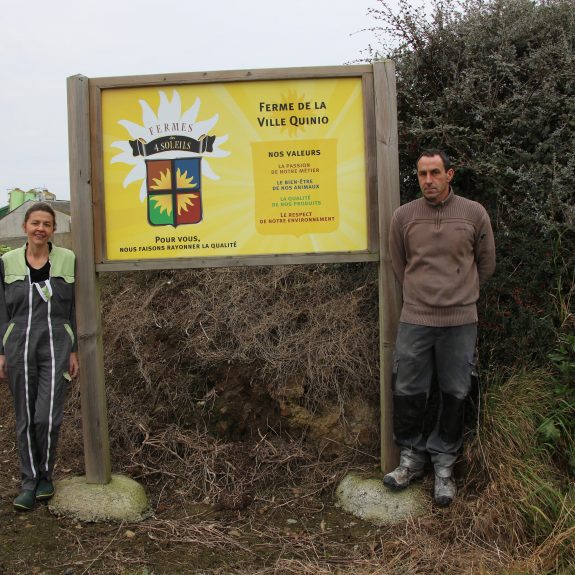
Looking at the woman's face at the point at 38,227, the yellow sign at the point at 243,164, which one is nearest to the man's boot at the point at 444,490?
the yellow sign at the point at 243,164

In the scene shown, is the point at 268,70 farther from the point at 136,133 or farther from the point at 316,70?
the point at 136,133

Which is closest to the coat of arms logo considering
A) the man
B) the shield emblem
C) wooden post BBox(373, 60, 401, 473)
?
the shield emblem

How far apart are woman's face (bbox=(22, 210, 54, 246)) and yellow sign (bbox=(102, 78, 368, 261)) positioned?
486 mm

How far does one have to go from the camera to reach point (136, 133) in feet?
13.5

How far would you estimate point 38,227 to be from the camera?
3.92 metres

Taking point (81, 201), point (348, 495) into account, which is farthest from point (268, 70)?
point (348, 495)

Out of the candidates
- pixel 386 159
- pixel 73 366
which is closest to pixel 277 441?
pixel 73 366

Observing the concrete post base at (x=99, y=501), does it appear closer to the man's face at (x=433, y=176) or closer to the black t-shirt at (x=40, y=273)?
the black t-shirt at (x=40, y=273)

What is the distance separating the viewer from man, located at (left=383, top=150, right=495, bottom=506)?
376 centimetres

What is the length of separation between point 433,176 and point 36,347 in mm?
2743

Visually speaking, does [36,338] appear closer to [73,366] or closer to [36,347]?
[36,347]

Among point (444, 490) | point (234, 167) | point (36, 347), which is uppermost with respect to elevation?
point (234, 167)

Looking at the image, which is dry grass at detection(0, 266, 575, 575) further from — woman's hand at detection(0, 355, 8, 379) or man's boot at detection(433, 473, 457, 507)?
woman's hand at detection(0, 355, 8, 379)

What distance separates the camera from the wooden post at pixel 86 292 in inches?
161
